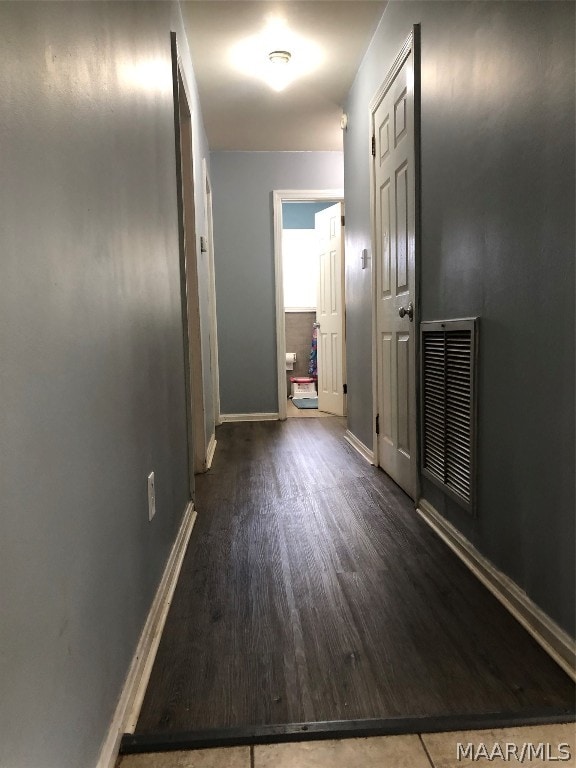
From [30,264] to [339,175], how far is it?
4.84 metres

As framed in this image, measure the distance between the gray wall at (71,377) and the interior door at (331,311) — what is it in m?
3.68

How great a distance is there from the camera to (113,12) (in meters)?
1.21

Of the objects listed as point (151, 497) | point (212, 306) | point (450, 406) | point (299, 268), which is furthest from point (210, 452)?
point (299, 268)

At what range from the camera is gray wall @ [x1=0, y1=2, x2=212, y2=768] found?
64cm

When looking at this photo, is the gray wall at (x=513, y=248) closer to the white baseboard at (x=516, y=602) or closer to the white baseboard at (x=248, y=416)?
the white baseboard at (x=516, y=602)

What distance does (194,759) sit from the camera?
103 cm

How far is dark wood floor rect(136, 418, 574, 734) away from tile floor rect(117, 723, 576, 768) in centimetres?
6

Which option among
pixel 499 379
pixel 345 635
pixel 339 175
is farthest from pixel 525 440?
pixel 339 175

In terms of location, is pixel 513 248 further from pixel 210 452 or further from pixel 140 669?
pixel 210 452

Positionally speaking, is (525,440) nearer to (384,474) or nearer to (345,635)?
(345,635)

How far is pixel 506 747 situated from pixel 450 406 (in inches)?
45.8

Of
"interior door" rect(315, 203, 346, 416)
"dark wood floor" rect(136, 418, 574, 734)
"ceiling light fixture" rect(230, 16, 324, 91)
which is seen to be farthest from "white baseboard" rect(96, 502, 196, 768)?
Result: "interior door" rect(315, 203, 346, 416)

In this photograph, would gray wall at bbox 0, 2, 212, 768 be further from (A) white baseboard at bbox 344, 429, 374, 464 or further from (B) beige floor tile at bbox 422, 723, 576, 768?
(A) white baseboard at bbox 344, 429, 374, 464

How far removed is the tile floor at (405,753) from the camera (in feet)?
→ 3.31
